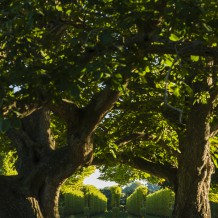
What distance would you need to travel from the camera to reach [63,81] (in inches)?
330

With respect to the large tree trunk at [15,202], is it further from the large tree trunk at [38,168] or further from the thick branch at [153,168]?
the thick branch at [153,168]

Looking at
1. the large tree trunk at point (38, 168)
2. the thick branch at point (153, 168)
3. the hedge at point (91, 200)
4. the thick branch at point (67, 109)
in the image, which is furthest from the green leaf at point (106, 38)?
the hedge at point (91, 200)

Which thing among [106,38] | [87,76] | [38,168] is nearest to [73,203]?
[38,168]

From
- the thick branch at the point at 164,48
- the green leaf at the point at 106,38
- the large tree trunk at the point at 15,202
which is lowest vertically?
the large tree trunk at the point at 15,202

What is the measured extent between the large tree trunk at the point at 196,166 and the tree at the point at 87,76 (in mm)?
34

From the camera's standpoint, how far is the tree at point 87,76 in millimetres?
8578

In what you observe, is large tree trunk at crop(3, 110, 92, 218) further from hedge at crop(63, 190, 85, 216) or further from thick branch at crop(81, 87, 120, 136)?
hedge at crop(63, 190, 85, 216)

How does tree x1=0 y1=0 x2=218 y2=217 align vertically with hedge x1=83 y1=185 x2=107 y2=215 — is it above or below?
above

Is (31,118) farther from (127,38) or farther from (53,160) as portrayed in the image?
(127,38)

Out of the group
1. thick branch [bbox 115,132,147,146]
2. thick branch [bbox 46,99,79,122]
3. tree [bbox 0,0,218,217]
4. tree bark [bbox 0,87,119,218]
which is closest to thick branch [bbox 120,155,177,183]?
tree [bbox 0,0,218,217]

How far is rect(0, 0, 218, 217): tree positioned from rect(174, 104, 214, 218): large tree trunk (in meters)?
0.03

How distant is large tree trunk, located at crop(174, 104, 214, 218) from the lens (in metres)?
15.8

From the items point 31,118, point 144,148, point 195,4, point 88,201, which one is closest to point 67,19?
point 195,4

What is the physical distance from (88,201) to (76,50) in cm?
5796
